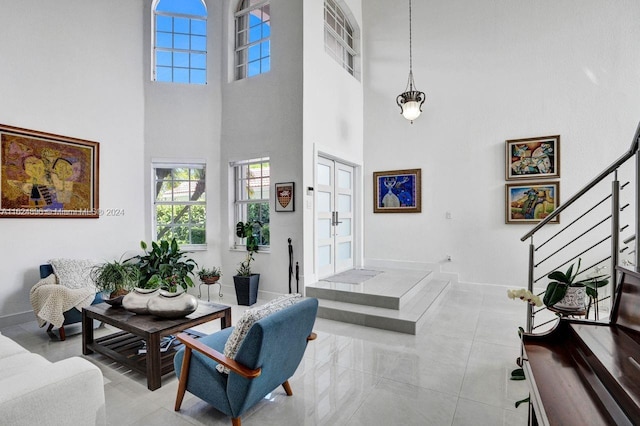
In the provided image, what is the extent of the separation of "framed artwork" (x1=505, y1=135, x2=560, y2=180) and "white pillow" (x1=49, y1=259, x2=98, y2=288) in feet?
20.8

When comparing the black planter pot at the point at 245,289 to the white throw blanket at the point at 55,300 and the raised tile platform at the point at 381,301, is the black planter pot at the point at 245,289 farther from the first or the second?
the white throw blanket at the point at 55,300

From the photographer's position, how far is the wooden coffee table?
2.41 metres

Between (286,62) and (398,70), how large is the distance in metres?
2.45

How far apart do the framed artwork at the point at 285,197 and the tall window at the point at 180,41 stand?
8.14 feet

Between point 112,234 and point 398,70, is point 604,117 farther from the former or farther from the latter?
point 112,234

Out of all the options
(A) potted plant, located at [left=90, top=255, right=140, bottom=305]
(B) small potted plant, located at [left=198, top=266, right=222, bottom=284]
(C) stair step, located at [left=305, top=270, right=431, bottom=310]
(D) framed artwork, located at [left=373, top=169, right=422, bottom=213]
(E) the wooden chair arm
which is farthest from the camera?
(D) framed artwork, located at [left=373, top=169, right=422, bottom=213]

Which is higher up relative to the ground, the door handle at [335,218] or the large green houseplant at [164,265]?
the door handle at [335,218]

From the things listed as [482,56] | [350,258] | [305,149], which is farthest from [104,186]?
[482,56]

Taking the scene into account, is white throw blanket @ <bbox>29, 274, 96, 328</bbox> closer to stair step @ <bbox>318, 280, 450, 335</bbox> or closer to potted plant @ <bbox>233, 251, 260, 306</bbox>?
potted plant @ <bbox>233, 251, 260, 306</bbox>

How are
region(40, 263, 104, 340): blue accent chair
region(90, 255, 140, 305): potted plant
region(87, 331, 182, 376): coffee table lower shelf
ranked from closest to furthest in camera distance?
region(87, 331, 182, 376): coffee table lower shelf, region(90, 255, 140, 305): potted plant, region(40, 263, 104, 340): blue accent chair

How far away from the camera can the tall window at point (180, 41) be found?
17.4 feet

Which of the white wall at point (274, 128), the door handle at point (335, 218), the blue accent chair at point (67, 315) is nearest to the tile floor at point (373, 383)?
the blue accent chair at point (67, 315)

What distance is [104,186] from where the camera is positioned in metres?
4.63

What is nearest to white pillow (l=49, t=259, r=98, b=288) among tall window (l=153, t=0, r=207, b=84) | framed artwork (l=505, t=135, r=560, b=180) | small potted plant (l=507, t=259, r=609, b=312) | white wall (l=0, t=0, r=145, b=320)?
white wall (l=0, t=0, r=145, b=320)
